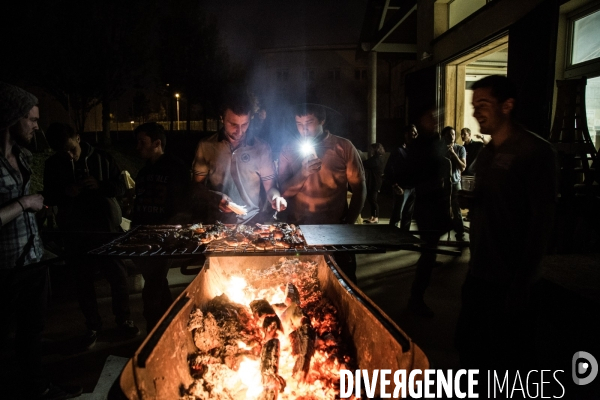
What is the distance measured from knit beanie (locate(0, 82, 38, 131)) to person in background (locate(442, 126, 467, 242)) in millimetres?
7252

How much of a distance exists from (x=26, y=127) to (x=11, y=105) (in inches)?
8.7

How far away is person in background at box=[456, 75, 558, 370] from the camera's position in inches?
94.8

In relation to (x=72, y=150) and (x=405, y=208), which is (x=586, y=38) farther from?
(x=72, y=150)

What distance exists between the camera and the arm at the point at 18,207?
108 inches

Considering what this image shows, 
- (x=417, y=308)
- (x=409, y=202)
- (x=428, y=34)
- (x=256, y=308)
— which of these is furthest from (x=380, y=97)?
(x=256, y=308)

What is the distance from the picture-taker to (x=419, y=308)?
186 inches

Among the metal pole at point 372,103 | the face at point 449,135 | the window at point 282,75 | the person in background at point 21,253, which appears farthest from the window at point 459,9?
the window at point 282,75

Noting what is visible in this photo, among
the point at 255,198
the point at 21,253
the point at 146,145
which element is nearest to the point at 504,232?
the point at 255,198

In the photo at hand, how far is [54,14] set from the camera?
18.0 meters

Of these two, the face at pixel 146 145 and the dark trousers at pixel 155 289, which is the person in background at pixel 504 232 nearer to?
the dark trousers at pixel 155 289

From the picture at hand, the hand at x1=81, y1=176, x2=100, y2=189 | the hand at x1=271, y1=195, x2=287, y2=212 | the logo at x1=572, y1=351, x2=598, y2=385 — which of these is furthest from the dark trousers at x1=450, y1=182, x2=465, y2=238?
the hand at x1=81, y1=176, x2=100, y2=189

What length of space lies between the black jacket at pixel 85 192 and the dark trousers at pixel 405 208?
5185mm

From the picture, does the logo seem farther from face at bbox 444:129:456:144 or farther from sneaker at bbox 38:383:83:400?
face at bbox 444:129:456:144

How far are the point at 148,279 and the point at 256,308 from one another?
1725 mm
